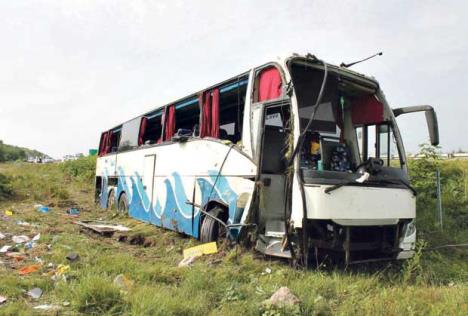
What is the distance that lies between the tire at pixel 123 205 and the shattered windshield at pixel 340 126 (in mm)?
7391

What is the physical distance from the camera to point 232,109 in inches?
282

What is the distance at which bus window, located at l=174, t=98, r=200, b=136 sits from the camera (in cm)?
826

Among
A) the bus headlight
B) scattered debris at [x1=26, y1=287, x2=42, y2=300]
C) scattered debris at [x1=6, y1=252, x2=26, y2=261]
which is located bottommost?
scattered debris at [x1=26, y1=287, x2=42, y2=300]

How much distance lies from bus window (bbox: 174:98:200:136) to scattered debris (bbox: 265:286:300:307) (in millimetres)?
4241

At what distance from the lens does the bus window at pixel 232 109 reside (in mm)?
6738

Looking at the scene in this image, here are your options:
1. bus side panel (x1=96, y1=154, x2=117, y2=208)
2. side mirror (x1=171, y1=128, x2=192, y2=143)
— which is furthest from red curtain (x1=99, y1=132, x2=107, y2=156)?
side mirror (x1=171, y1=128, x2=192, y2=143)

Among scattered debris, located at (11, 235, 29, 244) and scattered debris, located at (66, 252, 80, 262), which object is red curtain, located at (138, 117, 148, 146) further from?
scattered debris, located at (66, 252, 80, 262)

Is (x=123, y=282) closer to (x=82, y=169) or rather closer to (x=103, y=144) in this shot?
(x=103, y=144)

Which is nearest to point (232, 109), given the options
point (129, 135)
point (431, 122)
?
point (431, 122)

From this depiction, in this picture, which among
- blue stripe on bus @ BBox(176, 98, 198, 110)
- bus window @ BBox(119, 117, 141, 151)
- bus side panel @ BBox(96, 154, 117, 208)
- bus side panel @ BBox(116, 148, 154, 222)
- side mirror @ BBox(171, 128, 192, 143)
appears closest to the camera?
side mirror @ BBox(171, 128, 192, 143)

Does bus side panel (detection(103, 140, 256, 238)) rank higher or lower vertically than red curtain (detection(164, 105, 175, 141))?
lower

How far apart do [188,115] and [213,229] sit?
2.81m

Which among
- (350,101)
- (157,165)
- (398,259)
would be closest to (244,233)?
(398,259)

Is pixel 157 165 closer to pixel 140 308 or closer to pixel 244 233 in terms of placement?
pixel 244 233
